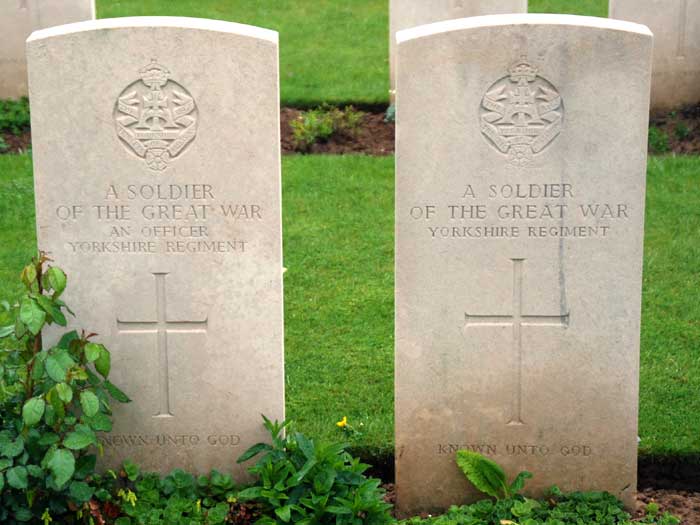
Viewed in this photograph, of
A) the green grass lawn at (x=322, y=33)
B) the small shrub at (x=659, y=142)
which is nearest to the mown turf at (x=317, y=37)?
the green grass lawn at (x=322, y=33)

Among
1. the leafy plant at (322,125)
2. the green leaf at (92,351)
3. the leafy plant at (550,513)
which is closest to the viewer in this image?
the green leaf at (92,351)

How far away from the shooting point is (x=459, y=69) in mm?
4547

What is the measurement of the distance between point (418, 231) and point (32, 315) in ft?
4.99

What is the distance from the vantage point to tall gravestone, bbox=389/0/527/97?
32.8ft

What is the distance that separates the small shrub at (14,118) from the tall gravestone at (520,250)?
635 centimetres

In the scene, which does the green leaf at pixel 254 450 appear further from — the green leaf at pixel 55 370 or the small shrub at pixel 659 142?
the small shrub at pixel 659 142

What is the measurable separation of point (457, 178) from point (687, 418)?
1897mm

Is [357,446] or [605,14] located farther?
[605,14]

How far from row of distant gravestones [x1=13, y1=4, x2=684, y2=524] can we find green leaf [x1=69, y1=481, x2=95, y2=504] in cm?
44

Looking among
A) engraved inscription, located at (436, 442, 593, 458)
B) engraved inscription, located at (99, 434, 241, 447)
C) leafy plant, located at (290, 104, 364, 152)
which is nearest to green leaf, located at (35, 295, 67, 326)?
engraved inscription, located at (99, 434, 241, 447)

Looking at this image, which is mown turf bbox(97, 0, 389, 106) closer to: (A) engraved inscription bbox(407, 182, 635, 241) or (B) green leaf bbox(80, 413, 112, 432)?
(A) engraved inscription bbox(407, 182, 635, 241)

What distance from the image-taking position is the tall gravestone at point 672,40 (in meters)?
10.4

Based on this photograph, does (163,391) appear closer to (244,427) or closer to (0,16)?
(244,427)

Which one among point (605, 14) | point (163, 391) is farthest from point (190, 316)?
point (605, 14)
